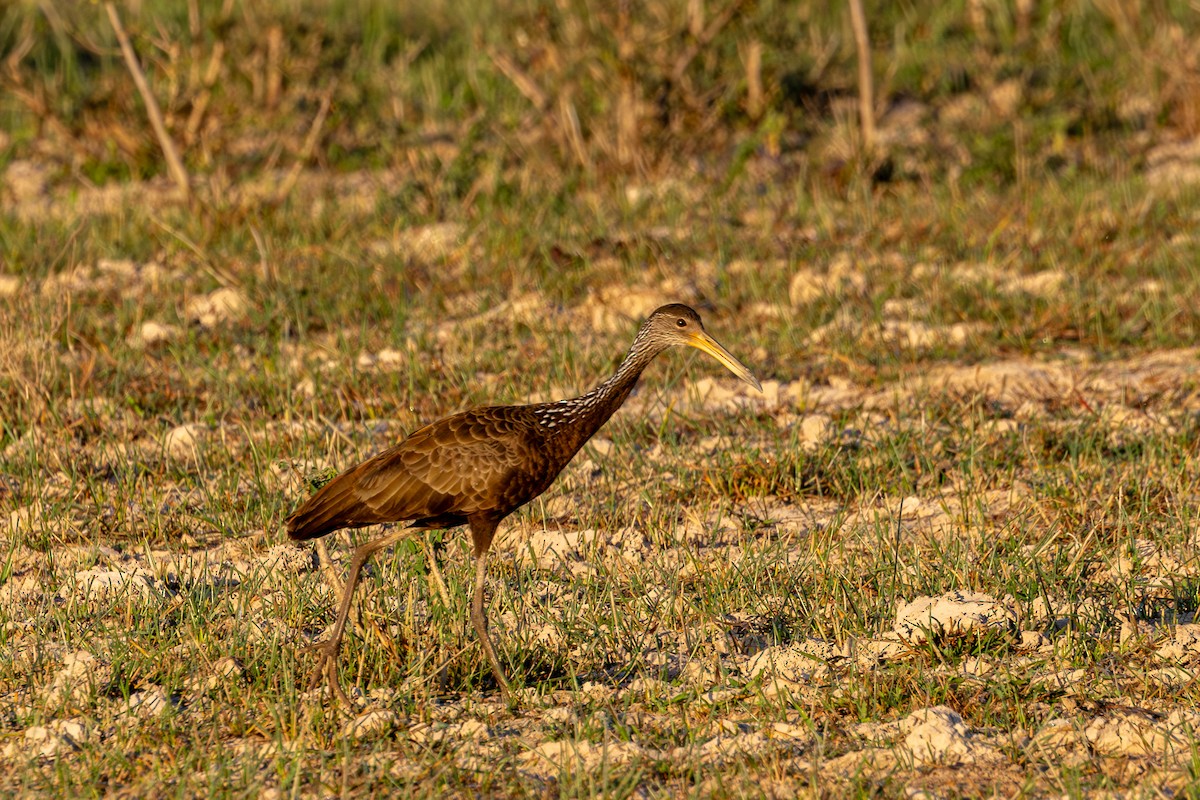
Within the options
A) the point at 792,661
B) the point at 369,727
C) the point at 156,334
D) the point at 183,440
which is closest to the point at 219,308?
the point at 156,334

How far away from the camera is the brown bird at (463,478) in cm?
477

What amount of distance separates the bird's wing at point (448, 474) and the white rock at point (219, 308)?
350 cm

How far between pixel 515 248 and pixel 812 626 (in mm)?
4270

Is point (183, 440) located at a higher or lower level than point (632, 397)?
higher

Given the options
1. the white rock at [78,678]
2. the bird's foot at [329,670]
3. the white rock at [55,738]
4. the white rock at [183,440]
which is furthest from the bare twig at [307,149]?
the white rock at [55,738]

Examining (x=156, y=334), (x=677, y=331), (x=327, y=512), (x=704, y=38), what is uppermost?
(x=704, y=38)

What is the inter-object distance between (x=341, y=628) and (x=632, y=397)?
9.74 feet

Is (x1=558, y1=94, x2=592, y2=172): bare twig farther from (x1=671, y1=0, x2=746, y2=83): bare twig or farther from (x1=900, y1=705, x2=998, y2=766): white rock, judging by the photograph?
(x1=900, y1=705, x2=998, y2=766): white rock

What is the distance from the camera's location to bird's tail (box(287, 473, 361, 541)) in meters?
4.84

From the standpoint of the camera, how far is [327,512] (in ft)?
16.0

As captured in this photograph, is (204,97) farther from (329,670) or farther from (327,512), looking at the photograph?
(329,670)

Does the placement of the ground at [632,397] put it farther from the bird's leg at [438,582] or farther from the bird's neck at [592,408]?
the bird's neck at [592,408]

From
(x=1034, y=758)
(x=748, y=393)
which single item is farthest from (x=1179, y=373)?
(x=1034, y=758)

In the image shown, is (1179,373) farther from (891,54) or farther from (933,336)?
(891,54)
